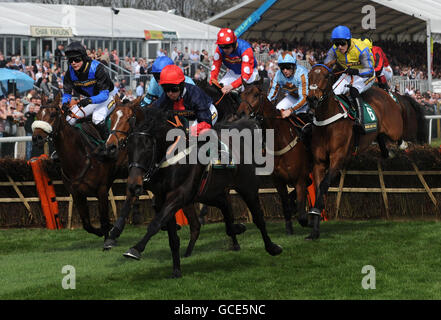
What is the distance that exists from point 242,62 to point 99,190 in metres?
2.37

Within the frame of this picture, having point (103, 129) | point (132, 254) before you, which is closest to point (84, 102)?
point (103, 129)

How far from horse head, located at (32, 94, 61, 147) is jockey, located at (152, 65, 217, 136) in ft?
7.33

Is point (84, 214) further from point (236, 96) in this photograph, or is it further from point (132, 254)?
point (132, 254)

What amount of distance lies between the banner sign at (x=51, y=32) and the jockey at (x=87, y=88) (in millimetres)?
14956

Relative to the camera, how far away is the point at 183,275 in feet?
23.7

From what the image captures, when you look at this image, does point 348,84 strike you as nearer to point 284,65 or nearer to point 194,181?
point 284,65

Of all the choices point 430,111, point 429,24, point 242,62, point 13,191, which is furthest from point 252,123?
point 429,24

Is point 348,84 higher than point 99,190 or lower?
higher

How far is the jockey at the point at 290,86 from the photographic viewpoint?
32.0ft

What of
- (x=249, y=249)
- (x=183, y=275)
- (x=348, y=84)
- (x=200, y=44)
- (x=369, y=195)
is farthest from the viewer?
(x=200, y=44)

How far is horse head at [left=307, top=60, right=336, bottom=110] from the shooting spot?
8.99 m

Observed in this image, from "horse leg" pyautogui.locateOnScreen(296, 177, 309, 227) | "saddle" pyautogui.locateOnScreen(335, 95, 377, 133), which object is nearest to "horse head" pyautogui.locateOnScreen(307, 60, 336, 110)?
"saddle" pyautogui.locateOnScreen(335, 95, 377, 133)

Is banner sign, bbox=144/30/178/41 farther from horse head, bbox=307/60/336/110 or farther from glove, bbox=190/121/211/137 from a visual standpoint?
glove, bbox=190/121/211/137

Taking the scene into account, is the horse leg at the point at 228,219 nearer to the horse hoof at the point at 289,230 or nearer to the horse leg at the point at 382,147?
the horse hoof at the point at 289,230
